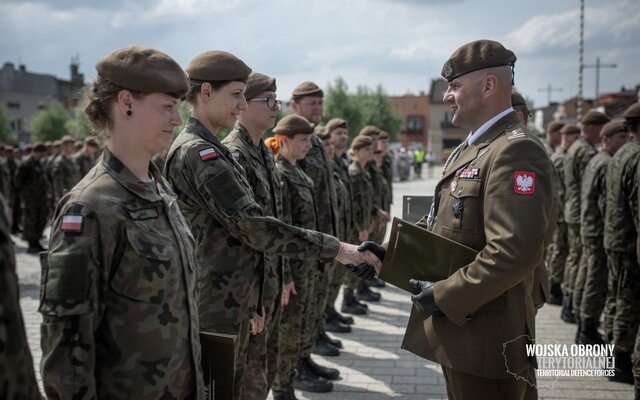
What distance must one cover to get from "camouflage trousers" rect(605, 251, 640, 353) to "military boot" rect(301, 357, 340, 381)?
2.64m

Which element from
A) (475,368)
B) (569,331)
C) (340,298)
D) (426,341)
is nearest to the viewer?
(475,368)

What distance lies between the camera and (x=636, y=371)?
4.29 m

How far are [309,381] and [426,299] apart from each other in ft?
9.67

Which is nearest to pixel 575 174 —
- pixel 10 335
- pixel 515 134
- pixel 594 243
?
pixel 594 243

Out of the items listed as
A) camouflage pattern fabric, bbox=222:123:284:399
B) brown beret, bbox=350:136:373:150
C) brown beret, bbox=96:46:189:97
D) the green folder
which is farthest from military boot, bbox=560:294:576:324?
brown beret, bbox=96:46:189:97

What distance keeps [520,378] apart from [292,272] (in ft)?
8.23

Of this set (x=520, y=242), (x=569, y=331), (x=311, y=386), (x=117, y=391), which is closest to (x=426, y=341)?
(x=520, y=242)

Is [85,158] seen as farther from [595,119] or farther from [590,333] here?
[590,333]

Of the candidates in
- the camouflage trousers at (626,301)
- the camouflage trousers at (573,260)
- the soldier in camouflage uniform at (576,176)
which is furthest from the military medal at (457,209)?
the soldier in camouflage uniform at (576,176)

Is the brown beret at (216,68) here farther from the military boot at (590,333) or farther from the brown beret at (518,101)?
the military boot at (590,333)

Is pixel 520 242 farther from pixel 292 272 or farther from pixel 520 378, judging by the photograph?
pixel 292 272

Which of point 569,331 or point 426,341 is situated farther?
point 569,331

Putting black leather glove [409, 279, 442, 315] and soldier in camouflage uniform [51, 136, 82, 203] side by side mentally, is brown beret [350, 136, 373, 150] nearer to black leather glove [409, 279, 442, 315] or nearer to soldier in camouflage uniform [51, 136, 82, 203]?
black leather glove [409, 279, 442, 315]

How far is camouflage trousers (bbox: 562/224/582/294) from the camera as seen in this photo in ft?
23.7
